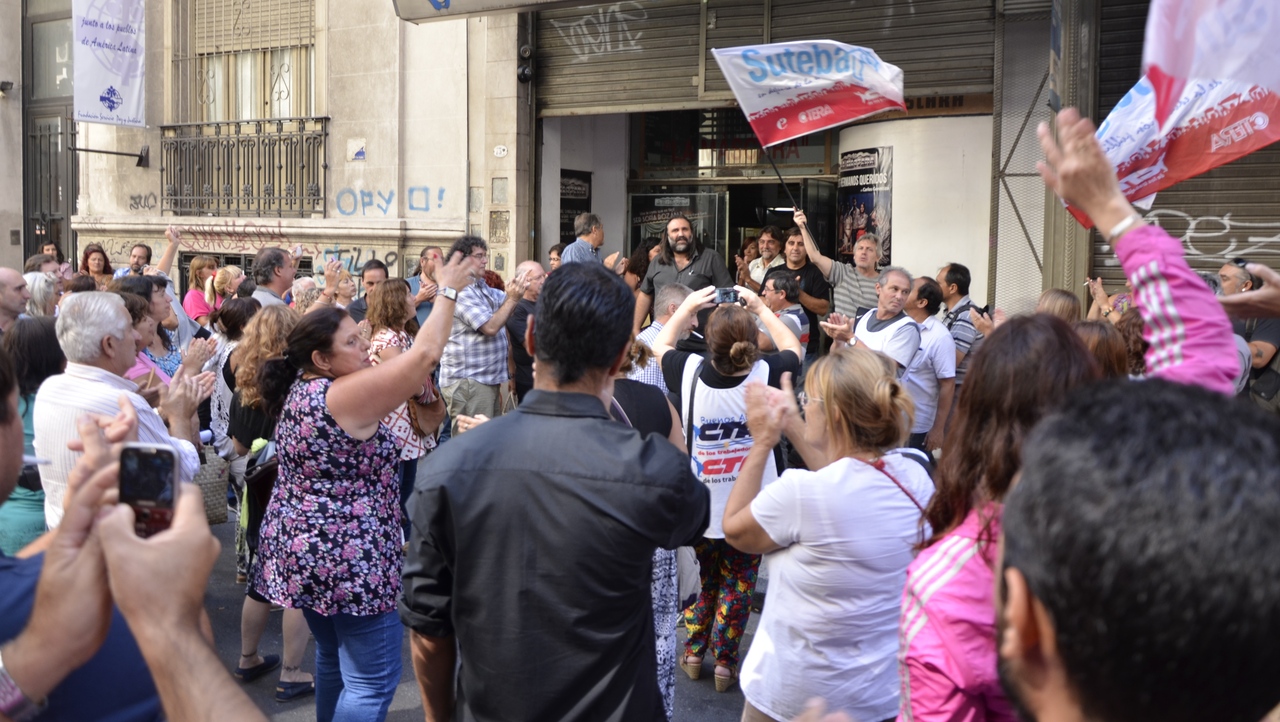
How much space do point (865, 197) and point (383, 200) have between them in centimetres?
615

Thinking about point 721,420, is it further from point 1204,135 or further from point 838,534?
point 1204,135

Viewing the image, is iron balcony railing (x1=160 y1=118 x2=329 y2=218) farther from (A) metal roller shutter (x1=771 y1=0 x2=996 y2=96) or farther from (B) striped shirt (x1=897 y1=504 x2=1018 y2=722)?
(B) striped shirt (x1=897 y1=504 x2=1018 y2=722)

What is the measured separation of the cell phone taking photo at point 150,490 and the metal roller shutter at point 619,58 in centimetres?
1070

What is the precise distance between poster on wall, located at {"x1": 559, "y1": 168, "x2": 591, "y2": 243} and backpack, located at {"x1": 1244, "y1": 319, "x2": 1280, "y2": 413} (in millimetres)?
8076

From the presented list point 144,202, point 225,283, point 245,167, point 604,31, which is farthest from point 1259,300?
point 144,202

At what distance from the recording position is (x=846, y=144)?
11.4 m

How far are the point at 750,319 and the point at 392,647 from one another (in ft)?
7.08

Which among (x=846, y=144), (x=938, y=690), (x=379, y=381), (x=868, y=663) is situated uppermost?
(x=846, y=144)

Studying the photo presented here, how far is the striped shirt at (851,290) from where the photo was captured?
883 cm

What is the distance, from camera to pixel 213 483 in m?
6.96

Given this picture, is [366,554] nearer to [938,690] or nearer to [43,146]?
[938,690]

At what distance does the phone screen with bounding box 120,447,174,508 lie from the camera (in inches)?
56.3

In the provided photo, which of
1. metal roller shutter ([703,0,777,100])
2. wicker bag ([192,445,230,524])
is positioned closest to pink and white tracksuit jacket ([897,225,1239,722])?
wicker bag ([192,445,230,524])

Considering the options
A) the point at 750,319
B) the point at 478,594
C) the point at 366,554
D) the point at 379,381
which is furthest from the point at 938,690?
the point at 750,319
